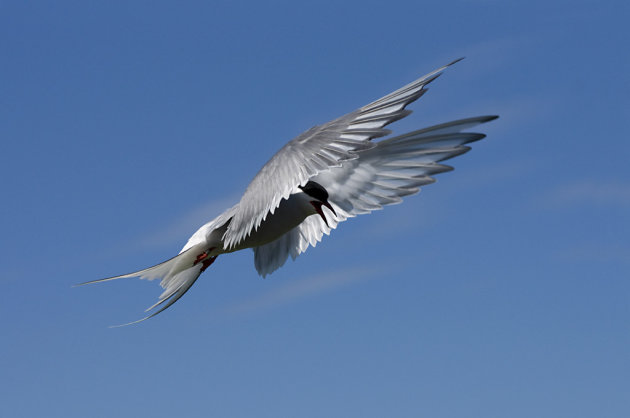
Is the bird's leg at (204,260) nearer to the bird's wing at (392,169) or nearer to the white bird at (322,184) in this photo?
the white bird at (322,184)

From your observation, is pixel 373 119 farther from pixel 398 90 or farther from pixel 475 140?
pixel 475 140

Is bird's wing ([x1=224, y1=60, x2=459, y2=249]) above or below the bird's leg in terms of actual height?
below

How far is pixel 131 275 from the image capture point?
336 inches

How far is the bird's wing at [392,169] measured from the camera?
7.91m

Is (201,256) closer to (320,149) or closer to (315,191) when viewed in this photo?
(315,191)

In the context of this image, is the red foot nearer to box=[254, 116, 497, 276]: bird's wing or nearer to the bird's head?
the bird's head

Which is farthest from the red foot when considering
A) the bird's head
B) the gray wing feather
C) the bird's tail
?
the gray wing feather

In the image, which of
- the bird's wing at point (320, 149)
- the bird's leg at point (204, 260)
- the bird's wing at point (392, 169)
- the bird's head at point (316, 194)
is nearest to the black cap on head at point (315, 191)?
the bird's head at point (316, 194)

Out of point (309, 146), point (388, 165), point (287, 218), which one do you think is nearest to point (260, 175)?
point (309, 146)

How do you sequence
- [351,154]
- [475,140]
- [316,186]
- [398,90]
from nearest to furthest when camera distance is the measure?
[351,154] < [398,90] < [475,140] < [316,186]

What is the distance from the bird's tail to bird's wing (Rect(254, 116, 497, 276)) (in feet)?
5.40

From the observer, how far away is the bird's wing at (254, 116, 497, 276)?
26.0 feet

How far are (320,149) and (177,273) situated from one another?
311 cm

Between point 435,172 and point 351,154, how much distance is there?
1.86m
